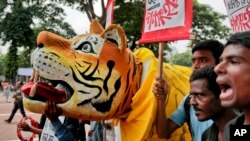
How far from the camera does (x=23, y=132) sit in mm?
4434

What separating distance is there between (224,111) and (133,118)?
3.77 feet

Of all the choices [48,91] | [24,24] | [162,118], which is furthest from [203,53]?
[24,24]

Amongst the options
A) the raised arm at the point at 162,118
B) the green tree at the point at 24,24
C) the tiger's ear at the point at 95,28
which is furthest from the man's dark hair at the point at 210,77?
the green tree at the point at 24,24

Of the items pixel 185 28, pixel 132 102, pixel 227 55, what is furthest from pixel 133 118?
pixel 227 55

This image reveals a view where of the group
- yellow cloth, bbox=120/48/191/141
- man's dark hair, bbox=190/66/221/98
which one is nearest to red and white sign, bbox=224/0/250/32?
yellow cloth, bbox=120/48/191/141

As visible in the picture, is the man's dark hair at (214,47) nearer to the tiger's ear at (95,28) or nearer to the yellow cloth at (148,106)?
the yellow cloth at (148,106)

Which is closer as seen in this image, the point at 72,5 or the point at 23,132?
the point at 23,132

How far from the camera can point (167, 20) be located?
2916 millimetres

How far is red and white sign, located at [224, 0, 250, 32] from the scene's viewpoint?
121 inches

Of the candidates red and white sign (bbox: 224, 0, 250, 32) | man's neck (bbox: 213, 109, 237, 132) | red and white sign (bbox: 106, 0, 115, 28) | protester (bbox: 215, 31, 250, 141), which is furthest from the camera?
red and white sign (bbox: 106, 0, 115, 28)

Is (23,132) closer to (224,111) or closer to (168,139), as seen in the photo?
(168,139)

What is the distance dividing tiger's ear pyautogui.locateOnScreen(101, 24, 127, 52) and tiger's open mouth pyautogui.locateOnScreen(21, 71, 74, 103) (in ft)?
1.76

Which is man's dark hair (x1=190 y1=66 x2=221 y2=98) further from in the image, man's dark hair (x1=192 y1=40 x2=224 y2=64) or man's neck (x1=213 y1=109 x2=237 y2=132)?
man's dark hair (x1=192 y1=40 x2=224 y2=64)

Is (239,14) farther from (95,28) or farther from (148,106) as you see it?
(95,28)
